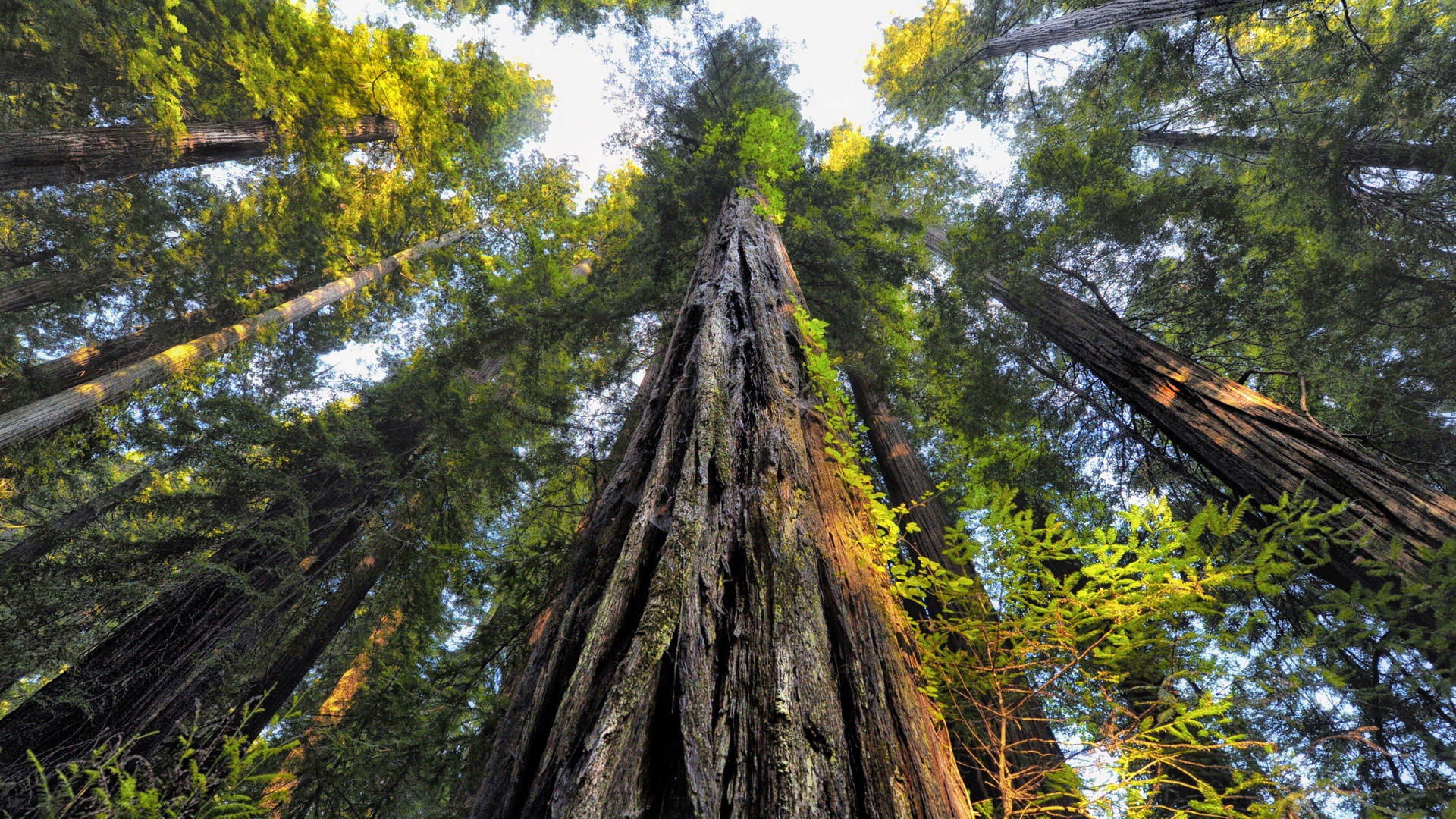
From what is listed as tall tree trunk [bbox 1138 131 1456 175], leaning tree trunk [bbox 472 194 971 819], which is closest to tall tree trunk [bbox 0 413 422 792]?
leaning tree trunk [bbox 472 194 971 819]

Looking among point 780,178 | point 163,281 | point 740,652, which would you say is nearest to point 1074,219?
point 780,178

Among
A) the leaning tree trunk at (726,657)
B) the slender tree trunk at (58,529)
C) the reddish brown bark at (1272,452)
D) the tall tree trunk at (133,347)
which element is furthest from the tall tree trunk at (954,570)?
the tall tree trunk at (133,347)

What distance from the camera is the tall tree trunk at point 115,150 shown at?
5.07 metres

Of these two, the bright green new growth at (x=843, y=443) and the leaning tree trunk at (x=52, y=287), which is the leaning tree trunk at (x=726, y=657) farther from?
the leaning tree trunk at (x=52, y=287)

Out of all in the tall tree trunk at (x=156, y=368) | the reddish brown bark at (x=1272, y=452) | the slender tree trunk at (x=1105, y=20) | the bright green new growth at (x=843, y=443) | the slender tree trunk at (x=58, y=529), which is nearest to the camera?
the bright green new growth at (x=843, y=443)

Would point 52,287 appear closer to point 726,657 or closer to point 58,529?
point 58,529

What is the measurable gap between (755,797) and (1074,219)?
6530mm

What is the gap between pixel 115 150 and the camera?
554 cm

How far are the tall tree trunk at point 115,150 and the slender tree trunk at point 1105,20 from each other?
32.4 feet

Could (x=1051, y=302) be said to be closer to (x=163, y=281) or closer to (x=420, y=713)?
(x=420, y=713)

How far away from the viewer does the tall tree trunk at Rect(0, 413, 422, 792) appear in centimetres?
346

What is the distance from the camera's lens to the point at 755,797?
0.91 meters

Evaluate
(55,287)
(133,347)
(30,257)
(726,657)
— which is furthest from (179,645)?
(30,257)

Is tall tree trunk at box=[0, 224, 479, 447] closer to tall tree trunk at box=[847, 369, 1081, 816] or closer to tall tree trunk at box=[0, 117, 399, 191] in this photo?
tall tree trunk at box=[0, 117, 399, 191]
